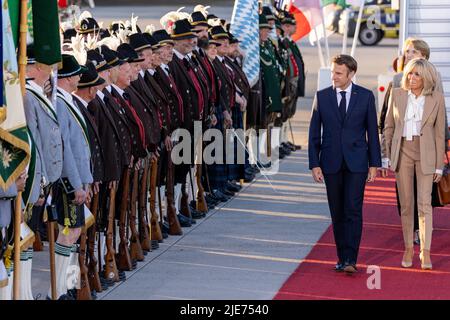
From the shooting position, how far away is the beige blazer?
12055 mm

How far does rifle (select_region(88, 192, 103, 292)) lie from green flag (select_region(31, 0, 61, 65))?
80.7 inches

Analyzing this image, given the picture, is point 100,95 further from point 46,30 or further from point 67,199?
point 46,30

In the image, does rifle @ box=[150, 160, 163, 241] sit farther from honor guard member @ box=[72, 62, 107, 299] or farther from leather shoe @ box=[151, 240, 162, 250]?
honor guard member @ box=[72, 62, 107, 299]

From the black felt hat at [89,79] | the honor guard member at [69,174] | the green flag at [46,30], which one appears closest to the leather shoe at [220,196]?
the black felt hat at [89,79]

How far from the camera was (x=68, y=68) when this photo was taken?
10.3 metres

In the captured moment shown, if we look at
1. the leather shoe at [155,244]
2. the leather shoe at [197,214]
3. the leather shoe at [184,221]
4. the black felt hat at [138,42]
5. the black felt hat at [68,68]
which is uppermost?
the black felt hat at [68,68]

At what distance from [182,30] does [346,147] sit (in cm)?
301

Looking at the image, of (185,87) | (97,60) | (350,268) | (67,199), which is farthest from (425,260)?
(67,199)

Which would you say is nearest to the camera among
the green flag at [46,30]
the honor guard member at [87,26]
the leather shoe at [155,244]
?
the green flag at [46,30]

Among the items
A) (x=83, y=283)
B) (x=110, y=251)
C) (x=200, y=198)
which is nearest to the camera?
(x=83, y=283)

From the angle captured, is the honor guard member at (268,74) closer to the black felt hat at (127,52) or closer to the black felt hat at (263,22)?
the black felt hat at (263,22)

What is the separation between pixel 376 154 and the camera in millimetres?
11828

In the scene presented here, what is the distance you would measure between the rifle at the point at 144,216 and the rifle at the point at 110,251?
3.69 ft

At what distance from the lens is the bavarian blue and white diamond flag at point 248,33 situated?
1708 centimetres
